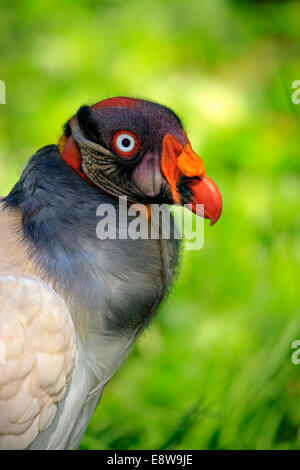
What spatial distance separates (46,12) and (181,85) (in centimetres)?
81

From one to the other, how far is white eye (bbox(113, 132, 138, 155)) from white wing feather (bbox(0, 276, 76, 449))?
322 millimetres

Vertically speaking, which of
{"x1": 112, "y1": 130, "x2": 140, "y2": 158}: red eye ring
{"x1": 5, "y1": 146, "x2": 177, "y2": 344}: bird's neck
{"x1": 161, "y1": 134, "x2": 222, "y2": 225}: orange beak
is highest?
{"x1": 112, "y1": 130, "x2": 140, "y2": 158}: red eye ring

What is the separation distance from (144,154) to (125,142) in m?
0.05

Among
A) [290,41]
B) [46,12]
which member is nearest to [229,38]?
[290,41]

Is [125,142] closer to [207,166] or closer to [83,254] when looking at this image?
[83,254]

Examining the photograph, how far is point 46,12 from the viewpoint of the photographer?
3275 mm

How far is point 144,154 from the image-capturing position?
4.61ft

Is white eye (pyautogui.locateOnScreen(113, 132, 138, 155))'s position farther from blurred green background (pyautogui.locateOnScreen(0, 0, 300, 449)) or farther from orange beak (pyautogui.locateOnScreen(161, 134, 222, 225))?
blurred green background (pyautogui.locateOnScreen(0, 0, 300, 449))

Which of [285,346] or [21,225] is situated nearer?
[21,225]

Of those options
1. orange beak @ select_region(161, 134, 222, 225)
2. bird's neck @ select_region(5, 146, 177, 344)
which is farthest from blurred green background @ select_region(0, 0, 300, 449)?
orange beak @ select_region(161, 134, 222, 225)

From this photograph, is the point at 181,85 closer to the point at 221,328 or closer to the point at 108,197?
the point at 221,328

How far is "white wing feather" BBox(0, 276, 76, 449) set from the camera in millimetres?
1312
